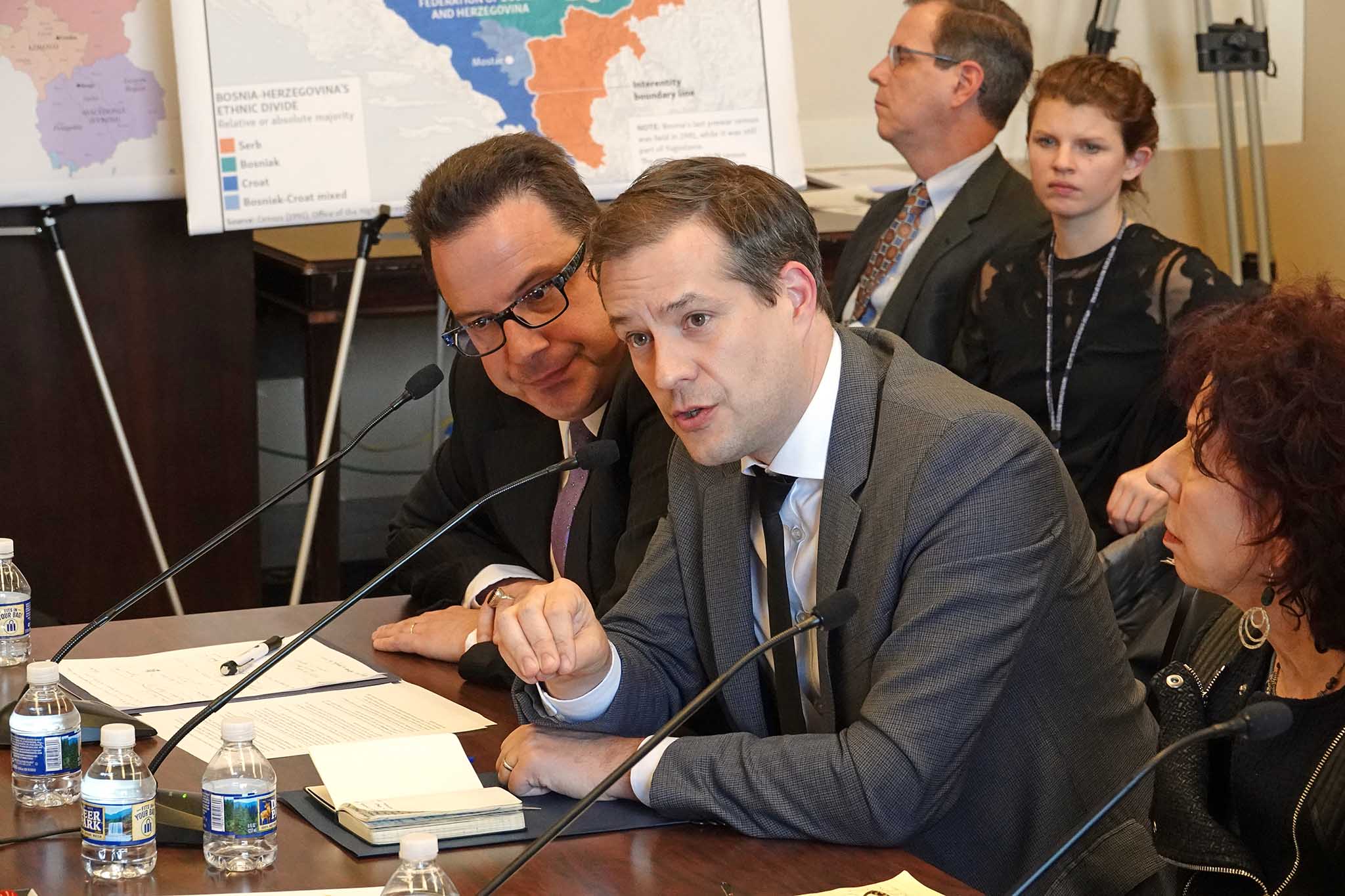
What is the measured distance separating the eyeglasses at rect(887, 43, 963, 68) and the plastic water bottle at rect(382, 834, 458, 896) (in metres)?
3.05

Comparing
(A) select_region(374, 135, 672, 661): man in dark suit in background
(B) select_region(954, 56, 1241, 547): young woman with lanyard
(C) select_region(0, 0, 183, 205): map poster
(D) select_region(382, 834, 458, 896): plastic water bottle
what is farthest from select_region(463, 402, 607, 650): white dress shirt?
(C) select_region(0, 0, 183, 205): map poster

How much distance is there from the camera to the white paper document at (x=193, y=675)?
1.94m

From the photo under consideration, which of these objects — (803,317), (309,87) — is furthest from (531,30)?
(803,317)

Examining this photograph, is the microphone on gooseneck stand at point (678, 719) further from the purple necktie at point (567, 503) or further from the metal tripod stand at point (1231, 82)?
the metal tripod stand at point (1231, 82)

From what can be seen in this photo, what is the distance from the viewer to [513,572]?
2.32 metres

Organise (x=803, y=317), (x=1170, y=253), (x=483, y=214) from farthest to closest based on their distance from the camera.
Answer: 1. (x=1170, y=253)
2. (x=483, y=214)
3. (x=803, y=317)

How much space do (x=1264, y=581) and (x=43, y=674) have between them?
119 cm

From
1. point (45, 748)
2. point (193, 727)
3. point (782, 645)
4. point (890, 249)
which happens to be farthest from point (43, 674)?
point (890, 249)

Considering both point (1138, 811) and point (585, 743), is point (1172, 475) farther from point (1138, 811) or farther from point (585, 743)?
point (585, 743)

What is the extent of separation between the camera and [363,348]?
5.15m

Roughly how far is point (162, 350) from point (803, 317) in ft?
8.76

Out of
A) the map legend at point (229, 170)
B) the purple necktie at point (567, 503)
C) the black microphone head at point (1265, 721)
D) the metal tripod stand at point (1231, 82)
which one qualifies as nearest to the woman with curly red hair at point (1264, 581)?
the black microphone head at point (1265, 721)

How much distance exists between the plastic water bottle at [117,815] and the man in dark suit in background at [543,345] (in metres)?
0.67

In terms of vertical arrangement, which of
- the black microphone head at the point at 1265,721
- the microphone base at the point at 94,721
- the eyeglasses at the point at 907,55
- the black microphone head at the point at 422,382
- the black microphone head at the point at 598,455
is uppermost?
the eyeglasses at the point at 907,55
